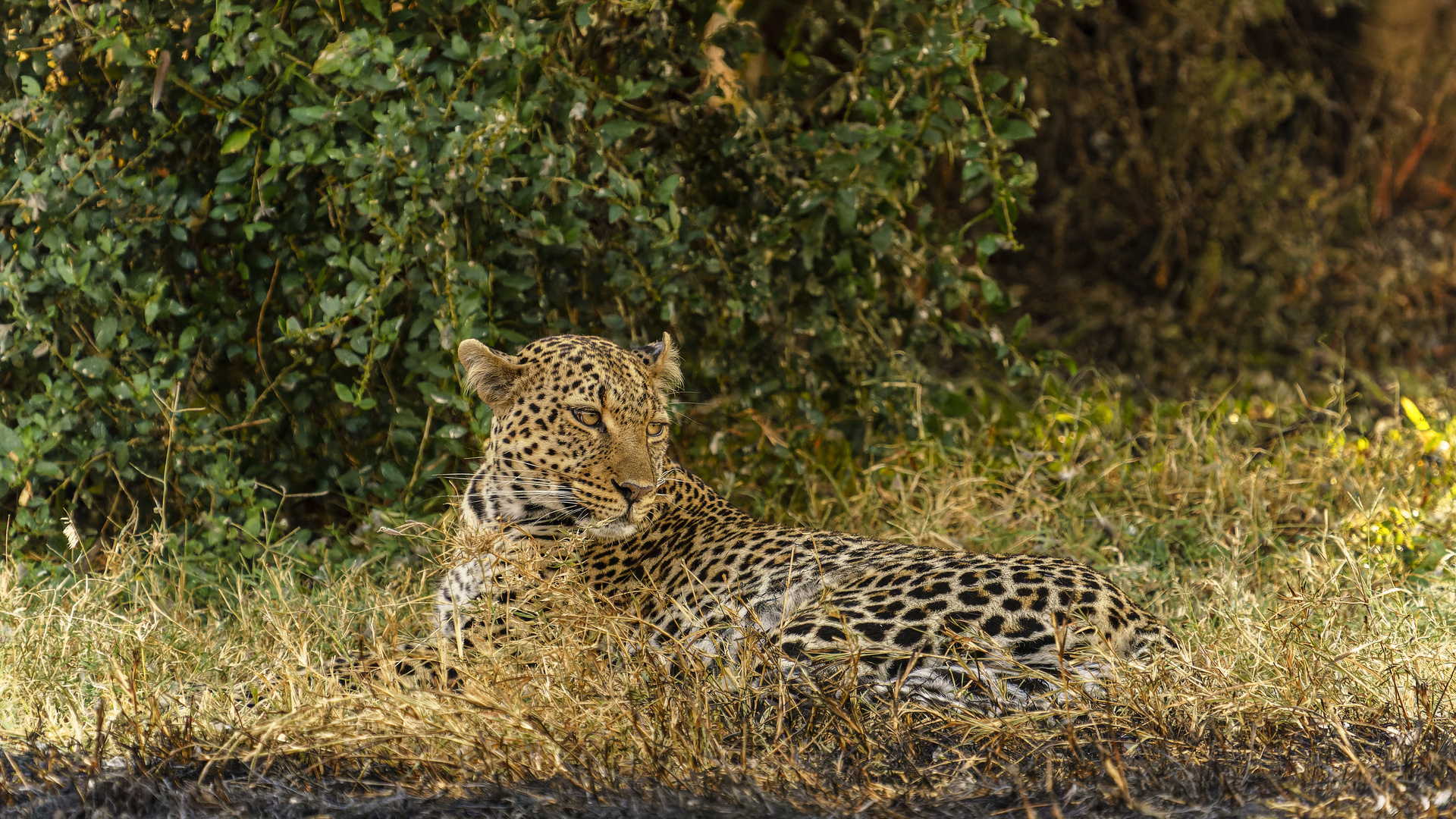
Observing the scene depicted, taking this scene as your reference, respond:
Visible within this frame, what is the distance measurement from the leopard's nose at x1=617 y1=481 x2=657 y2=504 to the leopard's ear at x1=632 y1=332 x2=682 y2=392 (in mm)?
414

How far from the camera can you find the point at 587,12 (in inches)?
186

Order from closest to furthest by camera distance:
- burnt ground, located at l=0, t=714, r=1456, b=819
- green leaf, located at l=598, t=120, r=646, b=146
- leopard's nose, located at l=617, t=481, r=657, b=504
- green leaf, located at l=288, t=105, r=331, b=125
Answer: burnt ground, located at l=0, t=714, r=1456, b=819 → leopard's nose, located at l=617, t=481, r=657, b=504 → green leaf, located at l=288, t=105, r=331, b=125 → green leaf, located at l=598, t=120, r=646, b=146

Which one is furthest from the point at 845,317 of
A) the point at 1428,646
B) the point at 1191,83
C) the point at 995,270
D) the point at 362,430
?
the point at 995,270

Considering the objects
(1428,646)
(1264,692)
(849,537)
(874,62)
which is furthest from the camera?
(874,62)

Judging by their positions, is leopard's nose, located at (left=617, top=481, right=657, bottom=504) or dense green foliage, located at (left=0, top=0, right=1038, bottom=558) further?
dense green foliage, located at (left=0, top=0, right=1038, bottom=558)

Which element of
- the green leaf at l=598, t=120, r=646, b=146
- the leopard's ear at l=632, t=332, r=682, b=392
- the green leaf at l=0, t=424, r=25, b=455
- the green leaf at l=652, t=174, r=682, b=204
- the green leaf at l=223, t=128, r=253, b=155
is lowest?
the green leaf at l=0, t=424, r=25, b=455

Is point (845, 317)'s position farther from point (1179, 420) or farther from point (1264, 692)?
point (1264, 692)

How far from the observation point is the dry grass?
3.00 metres

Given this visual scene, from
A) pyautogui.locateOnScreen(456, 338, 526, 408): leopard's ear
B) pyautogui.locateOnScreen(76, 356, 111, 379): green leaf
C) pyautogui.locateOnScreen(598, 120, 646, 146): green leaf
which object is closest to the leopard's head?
pyautogui.locateOnScreen(456, 338, 526, 408): leopard's ear

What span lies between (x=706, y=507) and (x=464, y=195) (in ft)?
4.42

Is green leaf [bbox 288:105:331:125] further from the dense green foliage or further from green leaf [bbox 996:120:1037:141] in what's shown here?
green leaf [bbox 996:120:1037:141]

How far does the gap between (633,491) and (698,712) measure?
3.28 ft

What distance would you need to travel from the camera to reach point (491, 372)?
4.13m

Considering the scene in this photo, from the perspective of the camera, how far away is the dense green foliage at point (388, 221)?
15.6 feet
